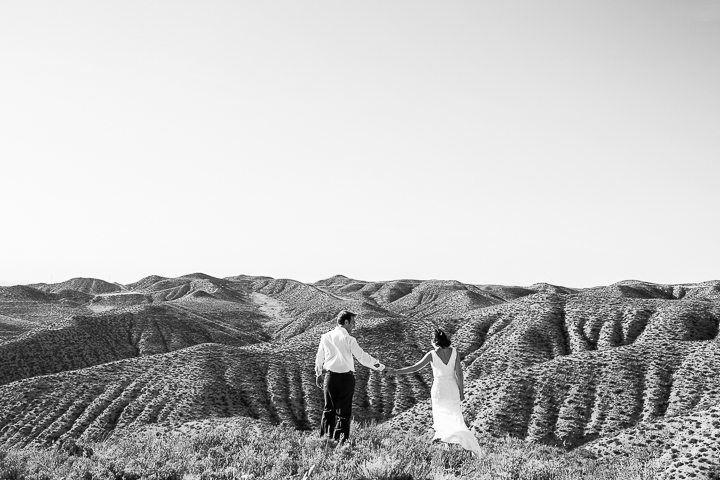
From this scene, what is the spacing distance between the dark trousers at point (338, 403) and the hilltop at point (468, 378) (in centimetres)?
853

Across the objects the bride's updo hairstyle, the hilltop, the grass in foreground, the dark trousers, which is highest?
the bride's updo hairstyle

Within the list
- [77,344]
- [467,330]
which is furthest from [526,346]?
[77,344]

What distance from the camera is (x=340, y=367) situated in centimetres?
1137

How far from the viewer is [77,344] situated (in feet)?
217

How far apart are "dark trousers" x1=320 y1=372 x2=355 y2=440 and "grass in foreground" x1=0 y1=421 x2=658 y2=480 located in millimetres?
364

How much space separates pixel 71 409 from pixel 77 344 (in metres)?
36.3

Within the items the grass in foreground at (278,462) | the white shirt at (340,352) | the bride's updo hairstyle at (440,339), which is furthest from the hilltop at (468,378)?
the white shirt at (340,352)

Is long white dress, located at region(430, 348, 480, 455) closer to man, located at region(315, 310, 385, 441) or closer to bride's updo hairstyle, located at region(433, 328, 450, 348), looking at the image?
bride's updo hairstyle, located at region(433, 328, 450, 348)

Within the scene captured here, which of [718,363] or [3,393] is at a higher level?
[718,363]

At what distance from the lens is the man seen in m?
11.3

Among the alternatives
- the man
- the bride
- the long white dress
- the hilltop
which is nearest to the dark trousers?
the man

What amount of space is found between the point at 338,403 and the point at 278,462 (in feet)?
6.49

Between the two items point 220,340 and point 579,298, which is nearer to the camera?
point 579,298

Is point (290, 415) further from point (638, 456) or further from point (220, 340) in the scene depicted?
point (220, 340)
